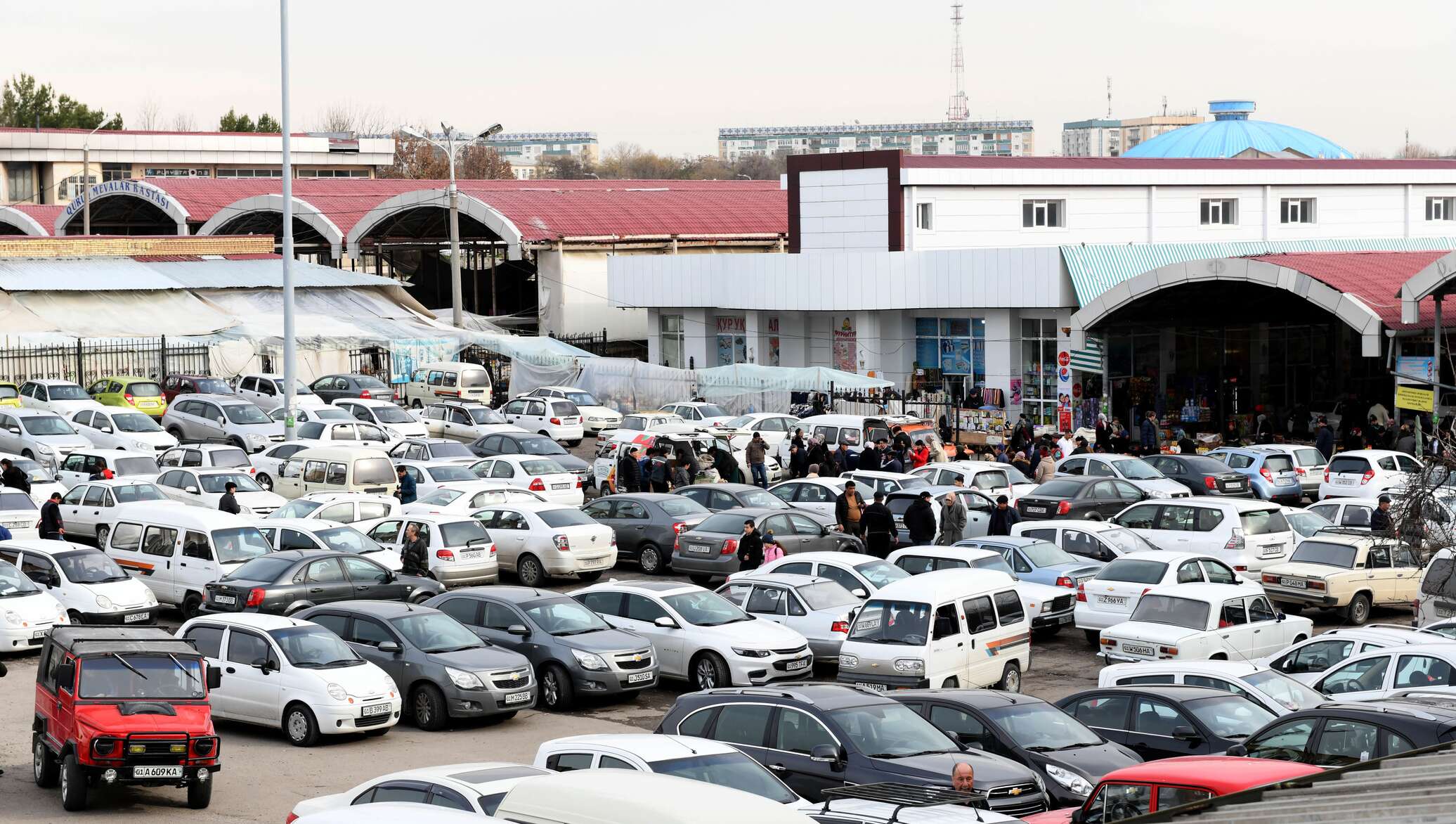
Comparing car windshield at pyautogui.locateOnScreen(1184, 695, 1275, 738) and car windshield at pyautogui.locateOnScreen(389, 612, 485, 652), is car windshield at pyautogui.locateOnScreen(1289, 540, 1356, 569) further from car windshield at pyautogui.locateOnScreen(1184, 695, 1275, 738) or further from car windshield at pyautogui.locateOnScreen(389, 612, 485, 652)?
car windshield at pyautogui.locateOnScreen(389, 612, 485, 652)

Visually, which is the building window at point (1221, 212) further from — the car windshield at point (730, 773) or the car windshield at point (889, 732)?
the car windshield at point (730, 773)

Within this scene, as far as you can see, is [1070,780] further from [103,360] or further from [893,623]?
[103,360]

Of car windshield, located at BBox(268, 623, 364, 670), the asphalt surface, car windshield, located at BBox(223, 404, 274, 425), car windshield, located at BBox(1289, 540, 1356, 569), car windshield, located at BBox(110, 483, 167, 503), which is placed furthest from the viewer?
car windshield, located at BBox(223, 404, 274, 425)

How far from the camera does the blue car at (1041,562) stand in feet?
78.7

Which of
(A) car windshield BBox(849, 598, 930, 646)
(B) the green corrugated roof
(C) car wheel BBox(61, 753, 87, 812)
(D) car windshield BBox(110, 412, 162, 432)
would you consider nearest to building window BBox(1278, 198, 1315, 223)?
(B) the green corrugated roof

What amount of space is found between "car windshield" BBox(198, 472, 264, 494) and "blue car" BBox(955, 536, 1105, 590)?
13547 millimetres

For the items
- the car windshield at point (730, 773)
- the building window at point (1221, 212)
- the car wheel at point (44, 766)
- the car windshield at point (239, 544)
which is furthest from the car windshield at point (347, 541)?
the building window at point (1221, 212)

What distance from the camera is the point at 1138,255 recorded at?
47.2 meters

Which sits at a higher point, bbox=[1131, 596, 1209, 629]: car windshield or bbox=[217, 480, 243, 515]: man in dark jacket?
bbox=[217, 480, 243, 515]: man in dark jacket

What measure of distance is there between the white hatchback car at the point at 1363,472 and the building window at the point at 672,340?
25.5 m

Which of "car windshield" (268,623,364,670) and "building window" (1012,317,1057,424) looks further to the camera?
"building window" (1012,317,1057,424)

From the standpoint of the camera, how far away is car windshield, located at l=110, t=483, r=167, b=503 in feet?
94.3

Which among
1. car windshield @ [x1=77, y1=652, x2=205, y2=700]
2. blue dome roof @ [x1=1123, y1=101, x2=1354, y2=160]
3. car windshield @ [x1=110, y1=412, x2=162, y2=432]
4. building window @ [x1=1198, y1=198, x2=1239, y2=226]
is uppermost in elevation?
blue dome roof @ [x1=1123, y1=101, x2=1354, y2=160]

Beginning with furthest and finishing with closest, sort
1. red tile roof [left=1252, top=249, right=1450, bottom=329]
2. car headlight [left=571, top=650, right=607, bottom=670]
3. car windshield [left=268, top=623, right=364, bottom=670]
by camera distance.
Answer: red tile roof [left=1252, top=249, right=1450, bottom=329]
car headlight [left=571, top=650, right=607, bottom=670]
car windshield [left=268, top=623, right=364, bottom=670]
